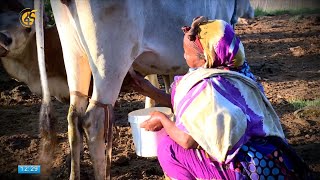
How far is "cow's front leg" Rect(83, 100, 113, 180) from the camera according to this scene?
3203 millimetres

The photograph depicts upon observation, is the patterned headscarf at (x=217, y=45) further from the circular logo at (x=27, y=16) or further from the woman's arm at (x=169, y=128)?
the circular logo at (x=27, y=16)

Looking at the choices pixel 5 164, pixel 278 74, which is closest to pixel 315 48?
pixel 278 74

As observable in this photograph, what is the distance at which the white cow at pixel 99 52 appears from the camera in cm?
312

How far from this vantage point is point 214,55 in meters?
2.44

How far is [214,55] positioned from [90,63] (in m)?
1.05

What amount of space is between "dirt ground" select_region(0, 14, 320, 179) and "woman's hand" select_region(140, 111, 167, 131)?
1024 mm

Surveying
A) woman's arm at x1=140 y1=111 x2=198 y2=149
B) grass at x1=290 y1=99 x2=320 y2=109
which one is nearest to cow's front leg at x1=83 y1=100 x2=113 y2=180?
woman's arm at x1=140 y1=111 x2=198 y2=149

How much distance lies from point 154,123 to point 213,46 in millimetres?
559

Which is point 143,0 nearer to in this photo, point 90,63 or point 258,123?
point 90,63

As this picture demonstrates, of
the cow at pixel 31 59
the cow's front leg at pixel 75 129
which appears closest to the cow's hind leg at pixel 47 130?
the cow's front leg at pixel 75 129

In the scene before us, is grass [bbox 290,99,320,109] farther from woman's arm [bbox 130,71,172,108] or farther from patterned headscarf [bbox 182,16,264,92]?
patterned headscarf [bbox 182,16,264,92]

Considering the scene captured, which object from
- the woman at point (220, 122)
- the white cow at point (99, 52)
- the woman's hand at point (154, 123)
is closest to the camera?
the woman at point (220, 122)

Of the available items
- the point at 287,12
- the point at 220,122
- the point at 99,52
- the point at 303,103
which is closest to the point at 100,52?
the point at 99,52

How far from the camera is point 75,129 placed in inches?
130
